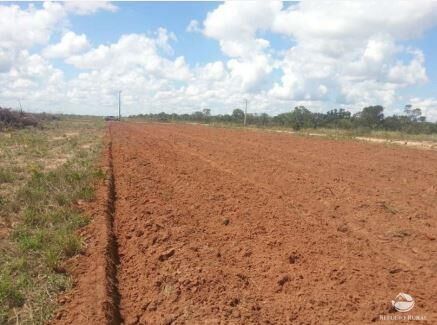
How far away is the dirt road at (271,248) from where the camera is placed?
15.1 ft

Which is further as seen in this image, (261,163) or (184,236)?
(261,163)

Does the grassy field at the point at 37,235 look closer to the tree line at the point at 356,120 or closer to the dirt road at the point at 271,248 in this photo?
the dirt road at the point at 271,248

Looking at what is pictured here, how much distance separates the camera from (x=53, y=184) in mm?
10250

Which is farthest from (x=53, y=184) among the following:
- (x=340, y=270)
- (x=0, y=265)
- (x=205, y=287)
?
(x=340, y=270)

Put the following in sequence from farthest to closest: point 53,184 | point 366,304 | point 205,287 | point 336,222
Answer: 1. point 53,184
2. point 336,222
3. point 205,287
4. point 366,304

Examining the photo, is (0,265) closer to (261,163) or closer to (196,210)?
(196,210)

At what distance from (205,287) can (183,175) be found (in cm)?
734
